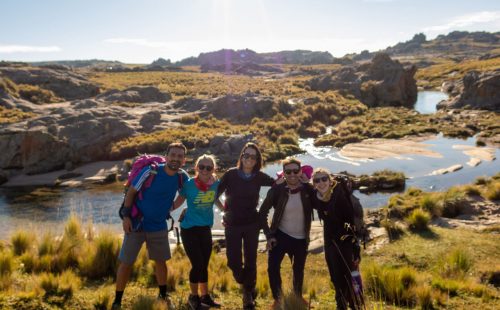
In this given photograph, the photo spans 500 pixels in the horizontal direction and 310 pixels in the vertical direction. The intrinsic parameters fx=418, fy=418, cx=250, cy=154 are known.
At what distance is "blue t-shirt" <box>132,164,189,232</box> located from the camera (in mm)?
6311

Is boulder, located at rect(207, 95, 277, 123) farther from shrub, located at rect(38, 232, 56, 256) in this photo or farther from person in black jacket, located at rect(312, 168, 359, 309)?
person in black jacket, located at rect(312, 168, 359, 309)

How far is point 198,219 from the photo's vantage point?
657 centimetres

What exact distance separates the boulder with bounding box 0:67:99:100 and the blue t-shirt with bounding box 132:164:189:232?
175 ft

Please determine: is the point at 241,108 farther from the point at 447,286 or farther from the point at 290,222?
the point at 290,222

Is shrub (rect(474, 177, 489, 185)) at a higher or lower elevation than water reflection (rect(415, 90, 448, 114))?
lower

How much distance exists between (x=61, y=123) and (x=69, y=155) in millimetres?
4022

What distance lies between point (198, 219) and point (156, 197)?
2.43 feet

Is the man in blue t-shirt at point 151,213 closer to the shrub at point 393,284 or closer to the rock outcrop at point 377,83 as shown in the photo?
the shrub at point 393,284

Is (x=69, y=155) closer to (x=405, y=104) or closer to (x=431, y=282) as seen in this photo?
(x=431, y=282)

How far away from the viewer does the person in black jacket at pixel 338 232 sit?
5941 mm

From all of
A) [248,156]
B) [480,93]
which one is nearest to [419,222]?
[248,156]

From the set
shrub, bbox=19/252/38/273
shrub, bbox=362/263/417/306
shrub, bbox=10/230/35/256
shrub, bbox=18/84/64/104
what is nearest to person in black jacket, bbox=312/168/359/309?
shrub, bbox=362/263/417/306

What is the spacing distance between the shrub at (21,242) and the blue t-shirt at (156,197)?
4.34 meters

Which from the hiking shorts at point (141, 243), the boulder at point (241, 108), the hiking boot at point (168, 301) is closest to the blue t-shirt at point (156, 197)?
the hiking shorts at point (141, 243)
